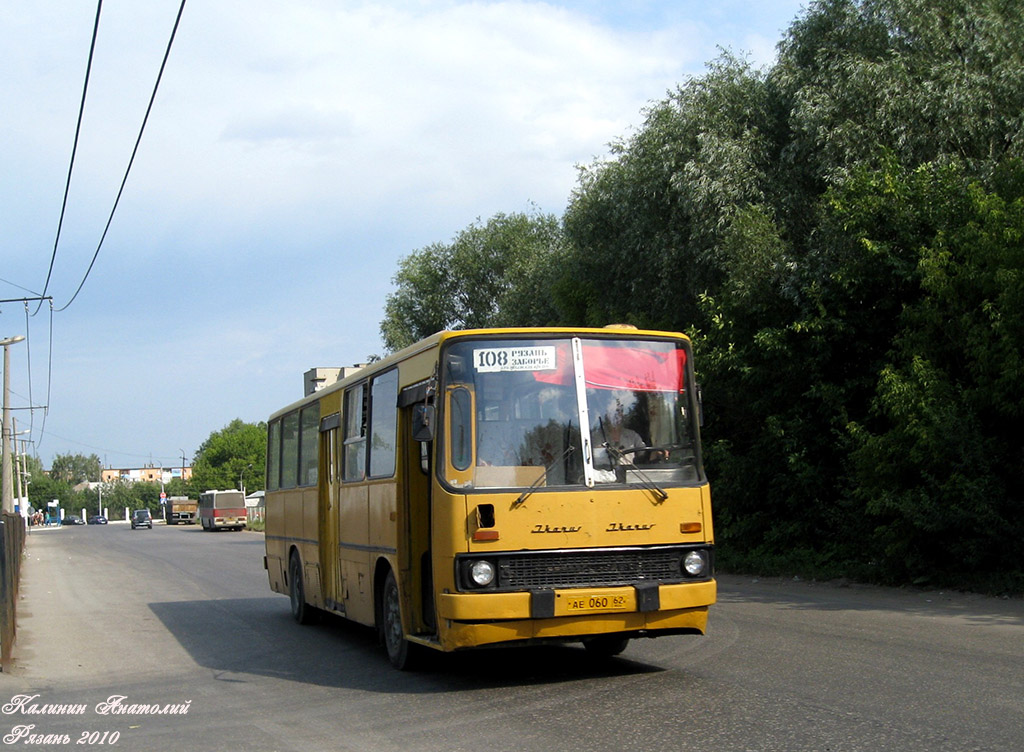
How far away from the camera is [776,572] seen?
65.4 feet

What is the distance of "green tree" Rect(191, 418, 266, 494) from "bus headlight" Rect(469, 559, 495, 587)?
145 meters

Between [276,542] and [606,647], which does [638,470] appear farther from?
[276,542]

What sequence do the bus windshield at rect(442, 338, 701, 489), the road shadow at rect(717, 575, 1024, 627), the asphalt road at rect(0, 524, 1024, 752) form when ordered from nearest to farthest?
the asphalt road at rect(0, 524, 1024, 752) → the bus windshield at rect(442, 338, 701, 489) → the road shadow at rect(717, 575, 1024, 627)

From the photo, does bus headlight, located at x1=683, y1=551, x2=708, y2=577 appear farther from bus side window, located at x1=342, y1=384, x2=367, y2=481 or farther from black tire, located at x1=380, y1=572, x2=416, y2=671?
bus side window, located at x1=342, y1=384, x2=367, y2=481

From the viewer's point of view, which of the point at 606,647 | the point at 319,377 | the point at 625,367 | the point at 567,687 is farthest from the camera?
the point at 319,377

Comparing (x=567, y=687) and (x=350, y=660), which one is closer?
(x=567, y=687)

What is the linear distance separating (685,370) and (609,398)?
0.82m

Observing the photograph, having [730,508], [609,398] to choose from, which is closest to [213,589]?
[730,508]

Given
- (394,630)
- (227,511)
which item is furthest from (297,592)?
(227,511)

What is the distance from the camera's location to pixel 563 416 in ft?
29.9

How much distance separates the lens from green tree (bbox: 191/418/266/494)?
5984 inches

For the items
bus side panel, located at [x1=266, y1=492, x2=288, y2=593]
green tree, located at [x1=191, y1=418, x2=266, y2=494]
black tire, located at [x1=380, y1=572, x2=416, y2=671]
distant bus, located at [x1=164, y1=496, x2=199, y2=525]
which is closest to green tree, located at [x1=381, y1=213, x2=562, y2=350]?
bus side panel, located at [x1=266, y1=492, x2=288, y2=593]

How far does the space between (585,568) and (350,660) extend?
3832 millimetres

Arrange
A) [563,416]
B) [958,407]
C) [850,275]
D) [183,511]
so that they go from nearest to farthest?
[563,416] → [958,407] → [850,275] → [183,511]
